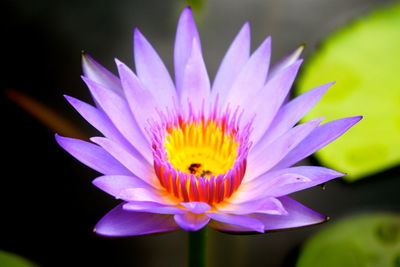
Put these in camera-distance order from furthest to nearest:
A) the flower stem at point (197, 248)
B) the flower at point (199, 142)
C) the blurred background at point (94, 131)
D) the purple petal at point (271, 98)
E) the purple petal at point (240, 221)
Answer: the blurred background at point (94, 131)
the purple petal at point (271, 98)
the flower stem at point (197, 248)
the flower at point (199, 142)
the purple petal at point (240, 221)

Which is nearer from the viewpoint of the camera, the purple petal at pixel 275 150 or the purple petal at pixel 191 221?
the purple petal at pixel 191 221

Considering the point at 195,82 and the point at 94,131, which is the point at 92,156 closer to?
the point at 195,82

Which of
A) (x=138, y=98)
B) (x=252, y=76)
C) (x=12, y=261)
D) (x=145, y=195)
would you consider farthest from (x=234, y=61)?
(x=12, y=261)

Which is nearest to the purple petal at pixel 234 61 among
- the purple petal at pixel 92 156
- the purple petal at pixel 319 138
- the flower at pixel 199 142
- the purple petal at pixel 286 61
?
the flower at pixel 199 142

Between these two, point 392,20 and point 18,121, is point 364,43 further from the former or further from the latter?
point 18,121

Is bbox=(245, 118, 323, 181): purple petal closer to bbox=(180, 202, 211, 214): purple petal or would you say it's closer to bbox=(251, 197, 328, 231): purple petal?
bbox=(251, 197, 328, 231): purple petal

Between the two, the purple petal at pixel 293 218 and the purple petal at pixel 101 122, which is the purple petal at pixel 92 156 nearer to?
the purple petal at pixel 101 122

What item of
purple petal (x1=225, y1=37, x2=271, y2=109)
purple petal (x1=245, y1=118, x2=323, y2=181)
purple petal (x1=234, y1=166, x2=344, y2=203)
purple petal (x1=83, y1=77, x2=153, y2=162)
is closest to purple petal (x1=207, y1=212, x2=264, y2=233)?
purple petal (x1=234, y1=166, x2=344, y2=203)
